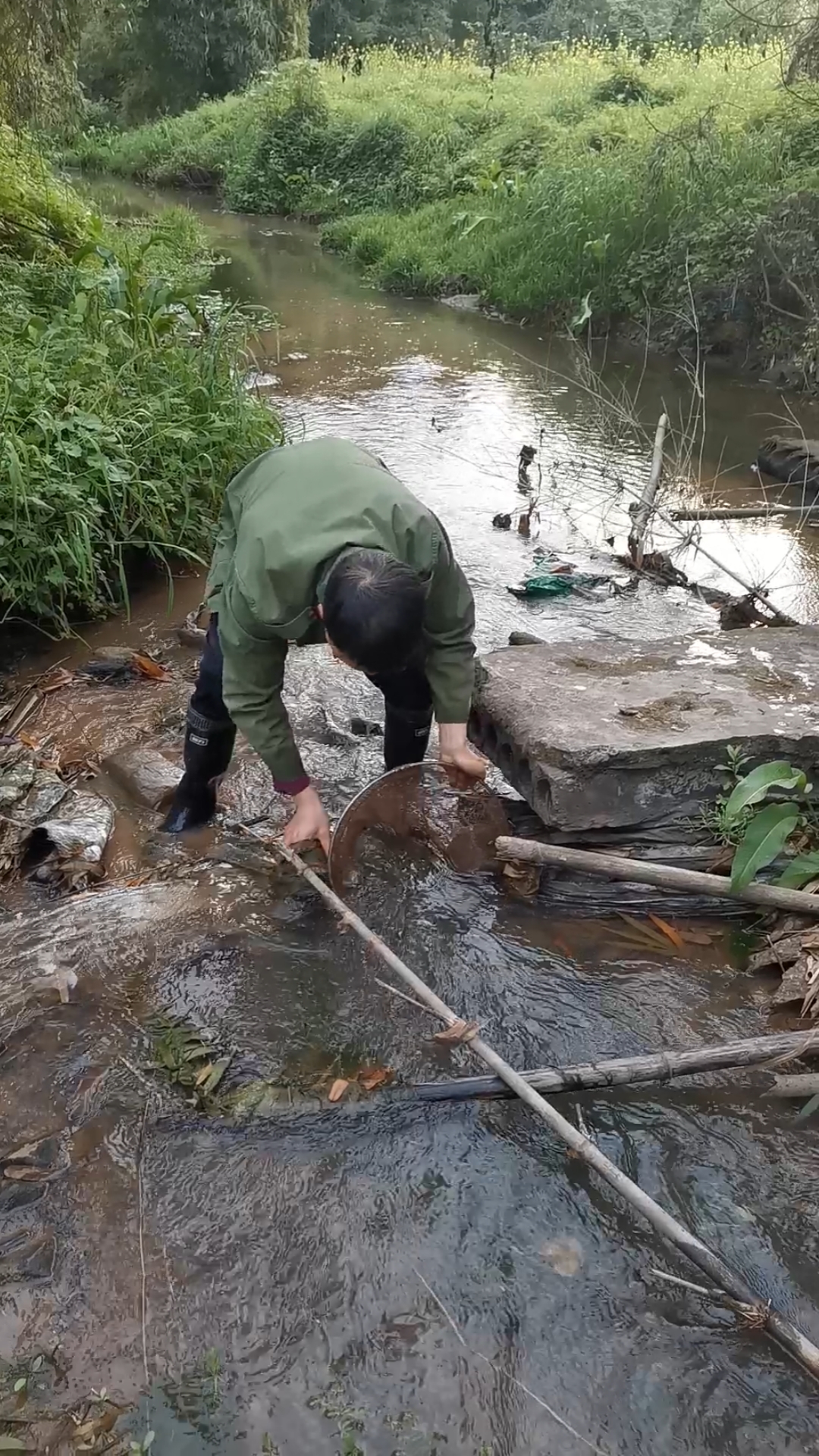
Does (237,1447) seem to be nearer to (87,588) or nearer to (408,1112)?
(408,1112)

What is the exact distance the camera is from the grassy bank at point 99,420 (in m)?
4.45

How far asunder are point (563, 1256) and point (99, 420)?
13.4ft

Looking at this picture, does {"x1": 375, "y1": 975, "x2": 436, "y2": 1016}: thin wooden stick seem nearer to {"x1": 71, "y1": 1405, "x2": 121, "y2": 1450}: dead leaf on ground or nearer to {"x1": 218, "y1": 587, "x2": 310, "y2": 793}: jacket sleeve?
{"x1": 218, "y1": 587, "x2": 310, "y2": 793}: jacket sleeve

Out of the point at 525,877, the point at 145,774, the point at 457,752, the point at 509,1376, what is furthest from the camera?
the point at 145,774

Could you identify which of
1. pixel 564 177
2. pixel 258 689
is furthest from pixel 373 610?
pixel 564 177

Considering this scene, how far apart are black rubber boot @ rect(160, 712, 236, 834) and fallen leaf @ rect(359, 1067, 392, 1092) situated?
3.76ft

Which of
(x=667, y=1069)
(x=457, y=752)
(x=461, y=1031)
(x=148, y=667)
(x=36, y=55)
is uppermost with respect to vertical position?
(x=36, y=55)

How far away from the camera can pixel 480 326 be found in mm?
11609

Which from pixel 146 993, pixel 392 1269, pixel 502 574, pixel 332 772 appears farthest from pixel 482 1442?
pixel 502 574

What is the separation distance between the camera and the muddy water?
1.87m

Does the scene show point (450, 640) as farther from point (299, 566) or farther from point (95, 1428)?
point (95, 1428)

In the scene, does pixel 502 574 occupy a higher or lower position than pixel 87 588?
lower

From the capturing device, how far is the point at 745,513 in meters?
6.21

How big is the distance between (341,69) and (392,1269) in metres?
28.1
